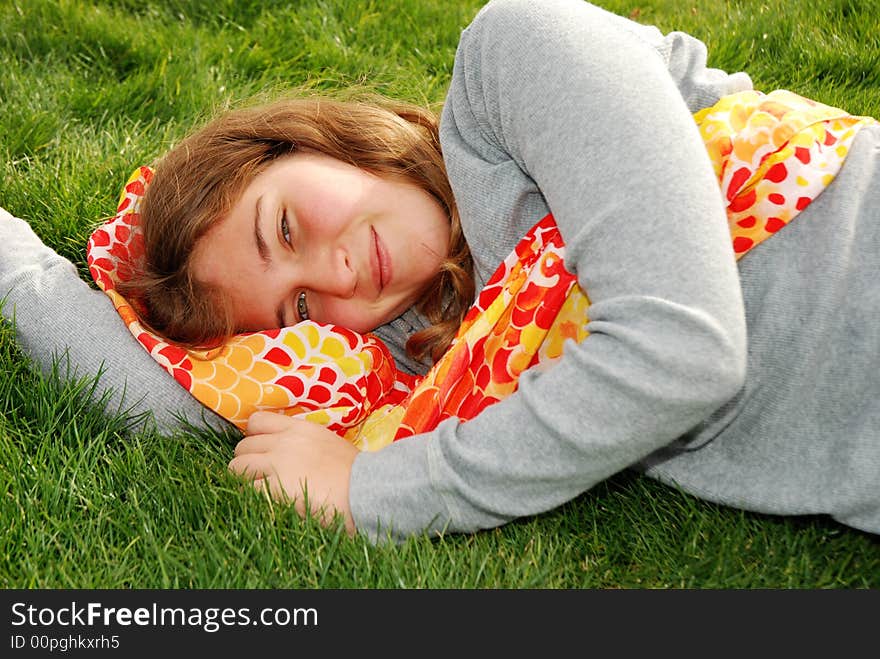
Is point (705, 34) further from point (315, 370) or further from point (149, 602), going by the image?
point (149, 602)

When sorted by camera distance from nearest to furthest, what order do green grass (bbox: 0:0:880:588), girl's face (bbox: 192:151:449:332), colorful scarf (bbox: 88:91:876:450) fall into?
green grass (bbox: 0:0:880:588)
colorful scarf (bbox: 88:91:876:450)
girl's face (bbox: 192:151:449:332)

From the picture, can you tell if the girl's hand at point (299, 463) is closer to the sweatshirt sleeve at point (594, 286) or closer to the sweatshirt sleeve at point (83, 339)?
the sweatshirt sleeve at point (594, 286)

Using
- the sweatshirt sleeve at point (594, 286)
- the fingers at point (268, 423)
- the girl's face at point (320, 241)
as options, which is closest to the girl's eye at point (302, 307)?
the girl's face at point (320, 241)

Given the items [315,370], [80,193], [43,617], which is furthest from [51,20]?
[43,617]

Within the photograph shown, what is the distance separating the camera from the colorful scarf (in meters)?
1.76

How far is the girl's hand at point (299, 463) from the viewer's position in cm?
172

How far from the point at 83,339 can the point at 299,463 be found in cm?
66

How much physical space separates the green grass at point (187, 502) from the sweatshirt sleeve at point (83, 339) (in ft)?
0.14

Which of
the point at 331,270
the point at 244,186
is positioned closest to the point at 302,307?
the point at 331,270

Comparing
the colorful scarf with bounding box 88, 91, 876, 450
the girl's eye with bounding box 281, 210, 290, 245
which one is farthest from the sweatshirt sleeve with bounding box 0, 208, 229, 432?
the girl's eye with bounding box 281, 210, 290, 245

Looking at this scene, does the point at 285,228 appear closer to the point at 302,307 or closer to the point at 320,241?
the point at 320,241

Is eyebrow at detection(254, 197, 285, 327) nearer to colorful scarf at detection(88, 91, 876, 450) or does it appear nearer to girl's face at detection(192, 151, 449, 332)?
girl's face at detection(192, 151, 449, 332)

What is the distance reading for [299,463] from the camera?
180 cm

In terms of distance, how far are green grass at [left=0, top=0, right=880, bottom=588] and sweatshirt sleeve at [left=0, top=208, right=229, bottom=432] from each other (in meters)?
0.04
